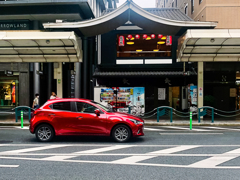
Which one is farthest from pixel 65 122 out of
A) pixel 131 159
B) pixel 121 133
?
pixel 131 159

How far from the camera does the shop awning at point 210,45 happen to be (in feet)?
47.2

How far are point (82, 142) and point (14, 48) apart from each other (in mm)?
9146

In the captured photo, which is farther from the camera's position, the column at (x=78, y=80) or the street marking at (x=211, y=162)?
the column at (x=78, y=80)

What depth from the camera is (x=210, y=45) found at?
1556 centimetres

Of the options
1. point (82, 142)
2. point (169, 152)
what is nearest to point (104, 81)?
point (82, 142)

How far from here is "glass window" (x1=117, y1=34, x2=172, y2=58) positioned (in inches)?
819

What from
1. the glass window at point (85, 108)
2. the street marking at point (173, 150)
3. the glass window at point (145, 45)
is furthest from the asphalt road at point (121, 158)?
the glass window at point (145, 45)

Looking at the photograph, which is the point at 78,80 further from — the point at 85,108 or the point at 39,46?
the point at 85,108

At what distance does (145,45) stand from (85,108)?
1243cm

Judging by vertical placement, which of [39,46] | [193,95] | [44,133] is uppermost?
[39,46]

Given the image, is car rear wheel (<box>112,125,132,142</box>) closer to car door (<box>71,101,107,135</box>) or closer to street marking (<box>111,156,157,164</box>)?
car door (<box>71,101,107,135</box>)

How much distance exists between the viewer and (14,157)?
7.48 meters

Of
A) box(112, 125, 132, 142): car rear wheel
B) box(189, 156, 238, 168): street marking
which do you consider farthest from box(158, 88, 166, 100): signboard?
box(189, 156, 238, 168): street marking

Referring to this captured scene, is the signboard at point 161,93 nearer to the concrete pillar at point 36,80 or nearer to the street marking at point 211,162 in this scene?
the concrete pillar at point 36,80
